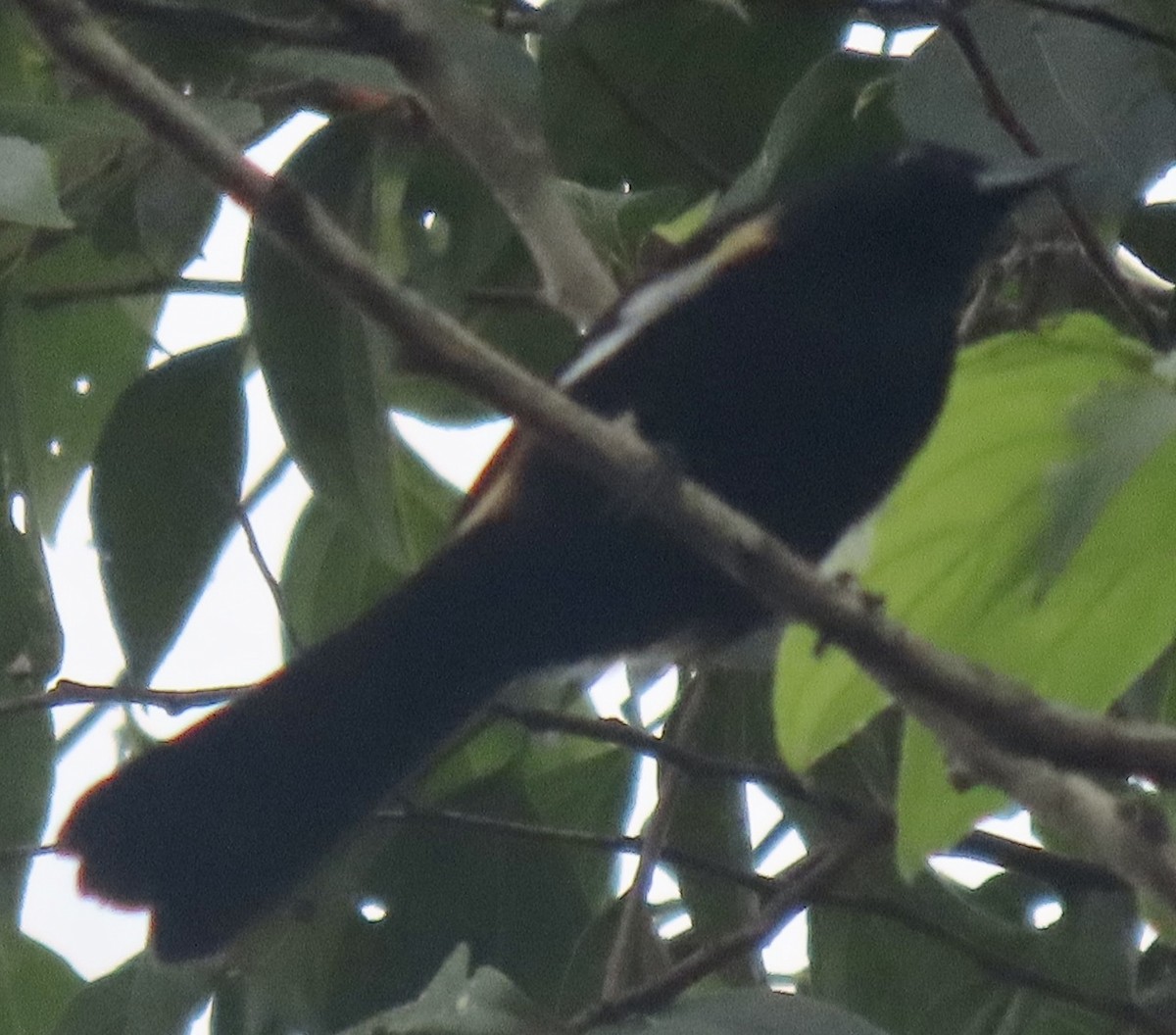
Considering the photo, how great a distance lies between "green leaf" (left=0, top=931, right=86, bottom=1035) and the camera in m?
2.15

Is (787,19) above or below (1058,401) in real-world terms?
above

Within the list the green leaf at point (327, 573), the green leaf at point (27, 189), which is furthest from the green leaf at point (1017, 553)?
the green leaf at point (327, 573)

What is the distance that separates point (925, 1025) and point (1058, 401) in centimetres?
95

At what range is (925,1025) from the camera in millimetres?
2029

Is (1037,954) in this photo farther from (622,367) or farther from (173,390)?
(173,390)

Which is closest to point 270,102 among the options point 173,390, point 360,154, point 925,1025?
point 360,154

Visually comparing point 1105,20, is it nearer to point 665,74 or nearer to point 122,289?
point 665,74

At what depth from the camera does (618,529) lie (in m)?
1.98

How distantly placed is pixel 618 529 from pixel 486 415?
404 mm

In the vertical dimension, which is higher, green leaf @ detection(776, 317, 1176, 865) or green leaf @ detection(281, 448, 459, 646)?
green leaf @ detection(281, 448, 459, 646)

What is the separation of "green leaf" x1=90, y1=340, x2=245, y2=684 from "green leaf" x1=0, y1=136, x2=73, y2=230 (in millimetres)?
599

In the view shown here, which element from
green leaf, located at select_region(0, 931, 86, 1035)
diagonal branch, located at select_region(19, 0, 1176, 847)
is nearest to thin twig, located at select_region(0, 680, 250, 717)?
green leaf, located at select_region(0, 931, 86, 1035)

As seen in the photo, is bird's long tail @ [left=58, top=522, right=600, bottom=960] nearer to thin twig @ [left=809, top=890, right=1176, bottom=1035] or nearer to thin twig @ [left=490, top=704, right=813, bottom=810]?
thin twig @ [left=490, top=704, right=813, bottom=810]

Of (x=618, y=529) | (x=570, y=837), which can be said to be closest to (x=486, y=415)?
→ (x=618, y=529)
